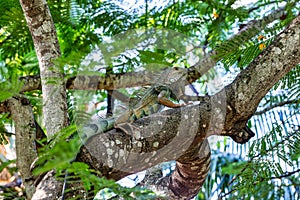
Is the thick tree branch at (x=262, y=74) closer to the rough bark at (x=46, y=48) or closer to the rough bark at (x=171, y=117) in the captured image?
the rough bark at (x=171, y=117)

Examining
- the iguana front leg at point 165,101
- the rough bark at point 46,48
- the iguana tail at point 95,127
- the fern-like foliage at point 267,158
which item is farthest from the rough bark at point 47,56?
the fern-like foliage at point 267,158

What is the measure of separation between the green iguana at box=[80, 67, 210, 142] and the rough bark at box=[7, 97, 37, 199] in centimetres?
21

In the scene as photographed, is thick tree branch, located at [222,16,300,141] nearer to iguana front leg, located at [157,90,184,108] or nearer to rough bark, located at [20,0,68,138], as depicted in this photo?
iguana front leg, located at [157,90,184,108]

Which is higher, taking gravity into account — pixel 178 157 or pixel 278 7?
pixel 278 7

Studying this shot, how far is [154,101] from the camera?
131cm

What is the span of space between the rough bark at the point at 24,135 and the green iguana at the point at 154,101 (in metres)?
0.21

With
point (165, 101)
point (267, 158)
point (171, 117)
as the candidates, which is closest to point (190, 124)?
point (171, 117)

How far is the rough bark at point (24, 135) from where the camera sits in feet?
4.08

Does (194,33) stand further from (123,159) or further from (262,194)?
(123,159)

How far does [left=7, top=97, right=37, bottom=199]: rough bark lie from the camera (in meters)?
1.24

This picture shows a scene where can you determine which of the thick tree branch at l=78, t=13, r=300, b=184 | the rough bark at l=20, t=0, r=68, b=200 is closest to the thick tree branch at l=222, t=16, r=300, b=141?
the thick tree branch at l=78, t=13, r=300, b=184

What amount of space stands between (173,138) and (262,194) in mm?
558

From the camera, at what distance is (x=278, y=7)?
82.4 inches

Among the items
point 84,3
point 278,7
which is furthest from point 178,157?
point 278,7
